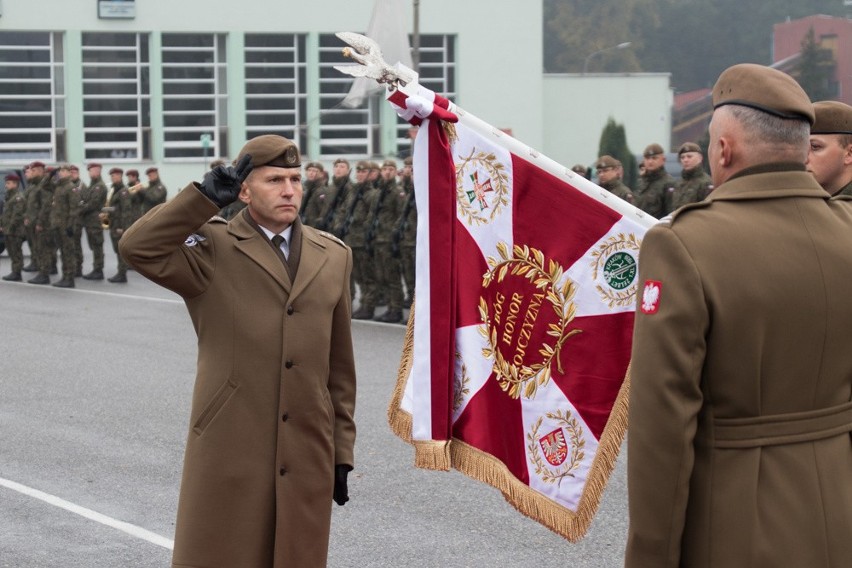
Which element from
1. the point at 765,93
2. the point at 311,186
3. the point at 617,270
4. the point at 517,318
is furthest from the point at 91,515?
the point at 311,186

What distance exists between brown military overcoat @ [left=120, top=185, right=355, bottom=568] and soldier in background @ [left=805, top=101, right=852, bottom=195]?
2.01m

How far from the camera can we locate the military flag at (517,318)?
3.96 metres

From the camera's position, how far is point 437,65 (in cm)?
4325

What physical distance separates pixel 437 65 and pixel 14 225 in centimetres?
2275

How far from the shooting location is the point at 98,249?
22.3 m

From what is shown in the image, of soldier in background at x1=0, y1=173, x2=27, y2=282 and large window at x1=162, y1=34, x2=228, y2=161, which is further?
large window at x1=162, y1=34, x2=228, y2=161

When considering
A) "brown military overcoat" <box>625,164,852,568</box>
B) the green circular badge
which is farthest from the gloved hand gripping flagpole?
"brown military overcoat" <box>625,164,852,568</box>

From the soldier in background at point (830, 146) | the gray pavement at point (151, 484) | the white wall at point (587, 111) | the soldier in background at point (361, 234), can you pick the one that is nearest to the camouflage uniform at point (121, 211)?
the soldier in background at point (361, 234)

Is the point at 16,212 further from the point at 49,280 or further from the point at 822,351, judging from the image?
the point at 822,351

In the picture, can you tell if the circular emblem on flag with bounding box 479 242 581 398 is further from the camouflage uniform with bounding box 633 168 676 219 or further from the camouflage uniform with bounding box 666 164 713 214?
the camouflage uniform with bounding box 633 168 676 219

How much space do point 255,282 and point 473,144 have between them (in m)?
0.83

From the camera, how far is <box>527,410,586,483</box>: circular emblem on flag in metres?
3.97

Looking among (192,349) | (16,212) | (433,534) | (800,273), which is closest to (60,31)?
(16,212)

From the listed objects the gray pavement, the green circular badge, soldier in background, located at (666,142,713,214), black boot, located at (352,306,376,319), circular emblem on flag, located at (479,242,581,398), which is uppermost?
soldier in background, located at (666,142,713,214)
